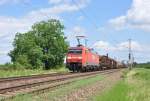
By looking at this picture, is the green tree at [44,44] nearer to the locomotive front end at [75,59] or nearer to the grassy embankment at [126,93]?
the locomotive front end at [75,59]

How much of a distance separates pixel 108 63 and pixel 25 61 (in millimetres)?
21226

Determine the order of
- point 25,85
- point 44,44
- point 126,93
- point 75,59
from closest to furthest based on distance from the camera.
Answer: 1. point 126,93
2. point 25,85
3. point 75,59
4. point 44,44

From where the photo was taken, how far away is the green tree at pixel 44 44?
9131 cm

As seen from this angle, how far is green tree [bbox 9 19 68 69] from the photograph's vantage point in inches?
3595

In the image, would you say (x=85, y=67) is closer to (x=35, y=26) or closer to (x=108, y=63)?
(x=108, y=63)

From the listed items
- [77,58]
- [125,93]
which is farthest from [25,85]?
[77,58]

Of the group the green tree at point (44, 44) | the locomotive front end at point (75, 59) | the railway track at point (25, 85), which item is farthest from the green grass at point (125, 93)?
the green tree at point (44, 44)

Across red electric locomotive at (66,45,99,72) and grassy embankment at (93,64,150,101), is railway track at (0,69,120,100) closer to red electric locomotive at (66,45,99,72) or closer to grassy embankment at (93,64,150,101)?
grassy embankment at (93,64,150,101)

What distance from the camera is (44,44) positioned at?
9600 cm

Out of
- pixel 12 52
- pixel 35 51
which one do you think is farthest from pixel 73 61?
pixel 12 52


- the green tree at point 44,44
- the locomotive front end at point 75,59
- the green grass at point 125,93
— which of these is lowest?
the green grass at point 125,93

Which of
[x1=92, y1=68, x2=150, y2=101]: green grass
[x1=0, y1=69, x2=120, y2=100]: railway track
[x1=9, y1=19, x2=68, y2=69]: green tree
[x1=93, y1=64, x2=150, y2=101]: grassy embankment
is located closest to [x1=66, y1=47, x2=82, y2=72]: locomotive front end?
[x1=0, y1=69, x2=120, y2=100]: railway track

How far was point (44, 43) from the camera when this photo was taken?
315 feet

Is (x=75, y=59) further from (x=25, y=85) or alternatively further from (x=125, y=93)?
(x=125, y=93)
